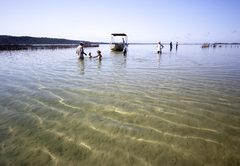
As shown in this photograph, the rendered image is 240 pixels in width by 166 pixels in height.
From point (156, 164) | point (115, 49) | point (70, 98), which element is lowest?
point (156, 164)

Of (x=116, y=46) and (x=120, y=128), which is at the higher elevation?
(x=116, y=46)

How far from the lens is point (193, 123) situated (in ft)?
8.30

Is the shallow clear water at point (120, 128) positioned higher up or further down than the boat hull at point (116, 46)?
further down

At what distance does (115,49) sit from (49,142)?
22639 mm

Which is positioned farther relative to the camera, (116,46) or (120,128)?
(116,46)

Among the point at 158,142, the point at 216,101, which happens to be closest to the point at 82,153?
the point at 158,142

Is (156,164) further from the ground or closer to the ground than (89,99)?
closer to the ground

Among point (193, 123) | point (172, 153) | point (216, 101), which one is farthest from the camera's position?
point (216, 101)

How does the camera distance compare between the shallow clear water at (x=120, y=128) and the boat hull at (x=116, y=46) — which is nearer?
the shallow clear water at (x=120, y=128)

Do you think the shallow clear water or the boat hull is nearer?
the shallow clear water

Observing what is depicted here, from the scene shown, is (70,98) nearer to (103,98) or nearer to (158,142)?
(103,98)

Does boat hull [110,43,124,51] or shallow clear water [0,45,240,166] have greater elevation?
boat hull [110,43,124,51]

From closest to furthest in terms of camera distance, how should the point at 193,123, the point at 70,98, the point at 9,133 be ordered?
the point at 9,133, the point at 193,123, the point at 70,98

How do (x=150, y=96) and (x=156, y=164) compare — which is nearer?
(x=156, y=164)
